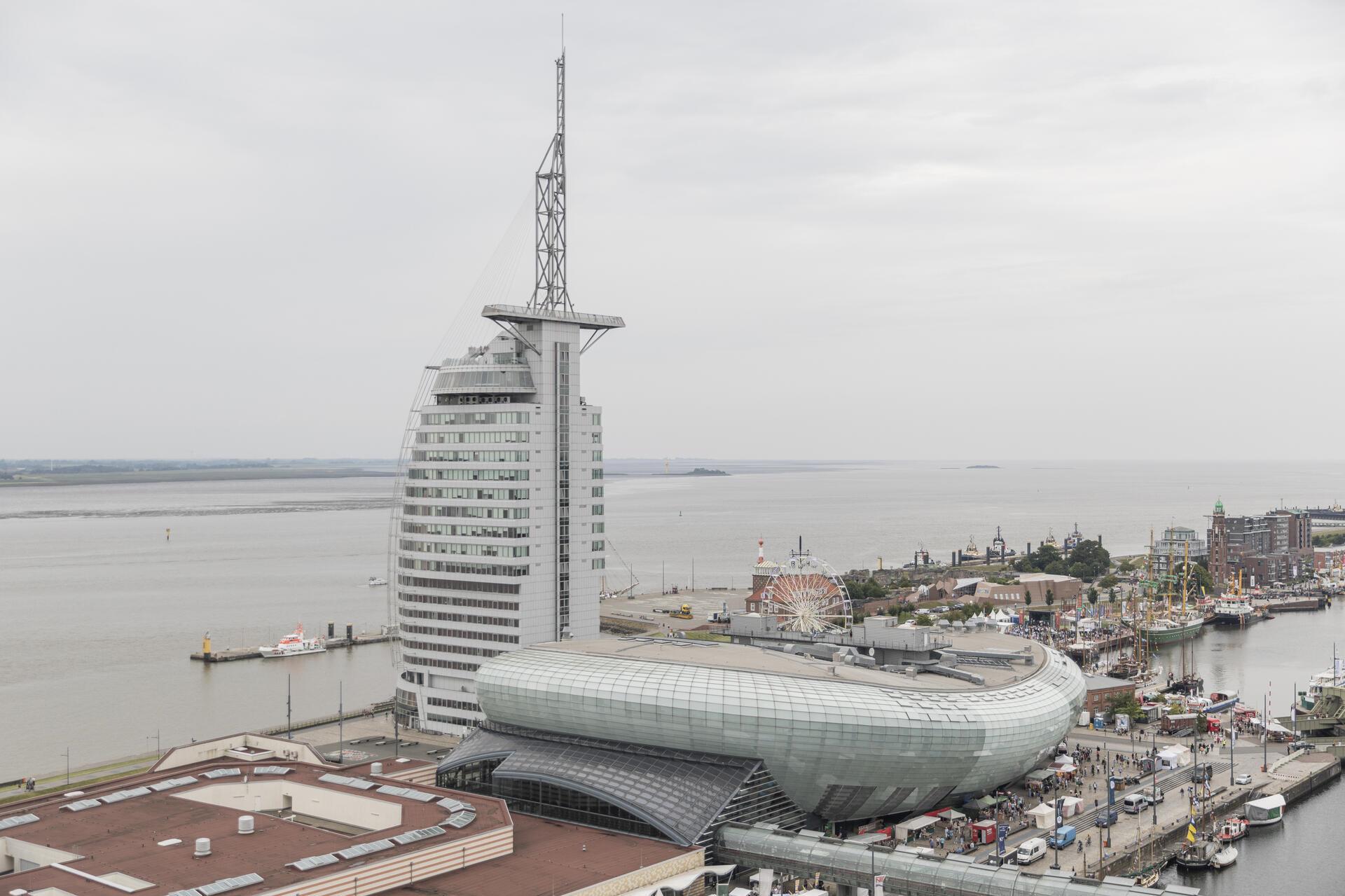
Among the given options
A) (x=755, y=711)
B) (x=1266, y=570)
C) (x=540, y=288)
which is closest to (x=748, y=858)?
(x=755, y=711)

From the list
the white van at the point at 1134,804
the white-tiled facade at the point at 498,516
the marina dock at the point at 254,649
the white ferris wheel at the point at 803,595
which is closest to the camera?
the white van at the point at 1134,804

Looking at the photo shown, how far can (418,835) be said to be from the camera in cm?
4675

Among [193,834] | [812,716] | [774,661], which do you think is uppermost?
[774,661]

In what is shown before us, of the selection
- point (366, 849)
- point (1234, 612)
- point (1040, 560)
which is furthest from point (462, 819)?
point (1040, 560)

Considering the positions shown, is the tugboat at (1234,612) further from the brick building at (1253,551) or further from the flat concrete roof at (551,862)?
the flat concrete roof at (551,862)

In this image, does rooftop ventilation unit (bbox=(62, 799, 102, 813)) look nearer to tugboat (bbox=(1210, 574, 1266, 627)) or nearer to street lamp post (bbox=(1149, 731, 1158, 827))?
street lamp post (bbox=(1149, 731, 1158, 827))

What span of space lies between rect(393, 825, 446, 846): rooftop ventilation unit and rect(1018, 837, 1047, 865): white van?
25953 mm

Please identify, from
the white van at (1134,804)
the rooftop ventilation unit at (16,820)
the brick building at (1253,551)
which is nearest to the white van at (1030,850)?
the white van at (1134,804)

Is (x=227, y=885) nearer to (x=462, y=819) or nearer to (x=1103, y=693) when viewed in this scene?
(x=462, y=819)

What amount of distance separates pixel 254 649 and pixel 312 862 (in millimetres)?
83782

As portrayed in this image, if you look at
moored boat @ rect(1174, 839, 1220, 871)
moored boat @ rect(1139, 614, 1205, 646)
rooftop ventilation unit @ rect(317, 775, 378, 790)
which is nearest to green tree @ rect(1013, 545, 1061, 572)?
moored boat @ rect(1139, 614, 1205, 646)

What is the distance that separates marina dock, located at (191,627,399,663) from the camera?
115875 millimetres

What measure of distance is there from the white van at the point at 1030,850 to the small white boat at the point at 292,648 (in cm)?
8313

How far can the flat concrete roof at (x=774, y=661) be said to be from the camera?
199 ft
